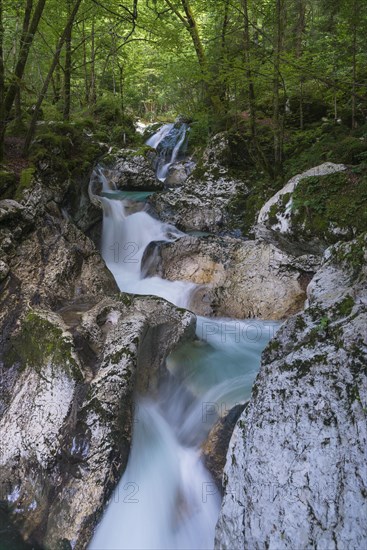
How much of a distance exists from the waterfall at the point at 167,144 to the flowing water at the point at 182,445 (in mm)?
7476

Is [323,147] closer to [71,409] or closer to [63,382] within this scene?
[63,382]

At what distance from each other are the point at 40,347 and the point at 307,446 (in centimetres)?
321

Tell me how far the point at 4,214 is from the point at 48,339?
238cm

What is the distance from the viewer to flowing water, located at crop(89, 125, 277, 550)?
3.52m

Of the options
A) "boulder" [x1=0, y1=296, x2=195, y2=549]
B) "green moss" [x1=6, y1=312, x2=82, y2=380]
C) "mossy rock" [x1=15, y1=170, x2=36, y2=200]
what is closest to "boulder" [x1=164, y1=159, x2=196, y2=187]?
"mossy rock" [x1=15, y1=170, x2=36, y2=200]

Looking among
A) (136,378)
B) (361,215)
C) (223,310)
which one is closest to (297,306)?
(223,310)

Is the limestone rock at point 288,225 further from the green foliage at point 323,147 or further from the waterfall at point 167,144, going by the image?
the waterfall at point 167,144

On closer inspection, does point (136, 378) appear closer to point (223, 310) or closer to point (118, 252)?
point (223, 310)

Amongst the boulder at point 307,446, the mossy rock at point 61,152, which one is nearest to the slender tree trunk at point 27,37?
the mossy rock at point 61,152

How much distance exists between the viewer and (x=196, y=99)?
606 inches

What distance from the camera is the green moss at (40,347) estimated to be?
4261mm

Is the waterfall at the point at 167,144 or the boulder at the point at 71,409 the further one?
the waterfall at the point at 167,144

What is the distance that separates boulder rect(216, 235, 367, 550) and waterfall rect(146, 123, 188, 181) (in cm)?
976

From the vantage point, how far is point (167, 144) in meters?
13.6
